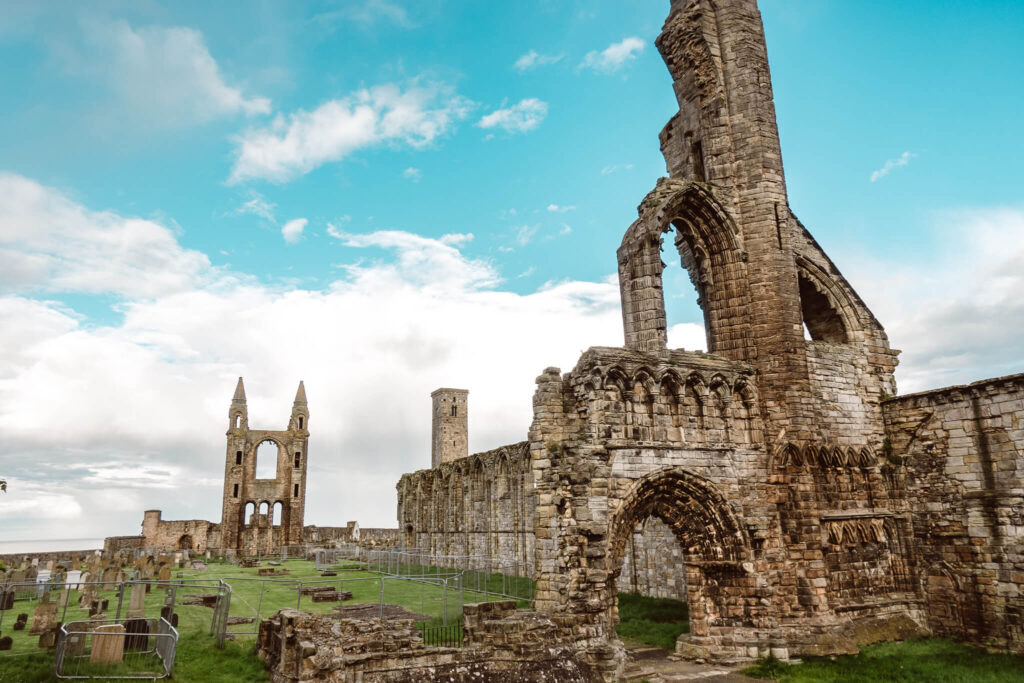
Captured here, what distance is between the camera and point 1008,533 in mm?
13133

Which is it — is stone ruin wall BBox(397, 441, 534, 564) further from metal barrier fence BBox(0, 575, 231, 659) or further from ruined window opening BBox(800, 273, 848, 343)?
ruined window opening BBox(800, 273, 848, 343)

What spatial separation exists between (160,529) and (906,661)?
151 ft

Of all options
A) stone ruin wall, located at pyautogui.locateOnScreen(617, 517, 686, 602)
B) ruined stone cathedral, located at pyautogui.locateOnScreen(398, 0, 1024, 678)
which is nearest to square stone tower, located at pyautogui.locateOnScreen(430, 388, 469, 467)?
stone ruin wall, located at pyautogui.locateOnScreen(617, 517, 686, 602)

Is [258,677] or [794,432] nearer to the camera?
[258,677]

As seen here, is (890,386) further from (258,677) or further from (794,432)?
(258,677)

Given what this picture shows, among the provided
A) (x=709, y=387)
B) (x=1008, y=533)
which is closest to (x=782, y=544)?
(x=709, y=387)

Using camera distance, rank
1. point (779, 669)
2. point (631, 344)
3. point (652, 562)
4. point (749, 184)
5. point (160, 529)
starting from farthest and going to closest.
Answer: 1. point (160, 529)
2. point (652, 562)
3. point (749, 184)
4. point (631, 344)
5. point (779, 669)

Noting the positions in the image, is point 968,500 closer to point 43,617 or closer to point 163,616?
point 163,616

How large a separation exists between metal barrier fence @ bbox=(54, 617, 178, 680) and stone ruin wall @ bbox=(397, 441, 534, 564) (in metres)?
14.6

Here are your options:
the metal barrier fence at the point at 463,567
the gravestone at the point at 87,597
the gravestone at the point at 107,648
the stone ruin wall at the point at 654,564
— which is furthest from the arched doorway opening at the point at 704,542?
the gravestone at the point at 87,597

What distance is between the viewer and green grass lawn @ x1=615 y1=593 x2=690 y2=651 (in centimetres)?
Result: 1448

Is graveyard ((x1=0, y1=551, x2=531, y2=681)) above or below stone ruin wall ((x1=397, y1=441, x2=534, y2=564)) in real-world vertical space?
below

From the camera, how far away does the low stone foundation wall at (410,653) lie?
218 inches

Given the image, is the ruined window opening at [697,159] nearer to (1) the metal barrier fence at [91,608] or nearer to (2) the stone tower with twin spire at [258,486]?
(1) the metal barrier fence at [91,608]
